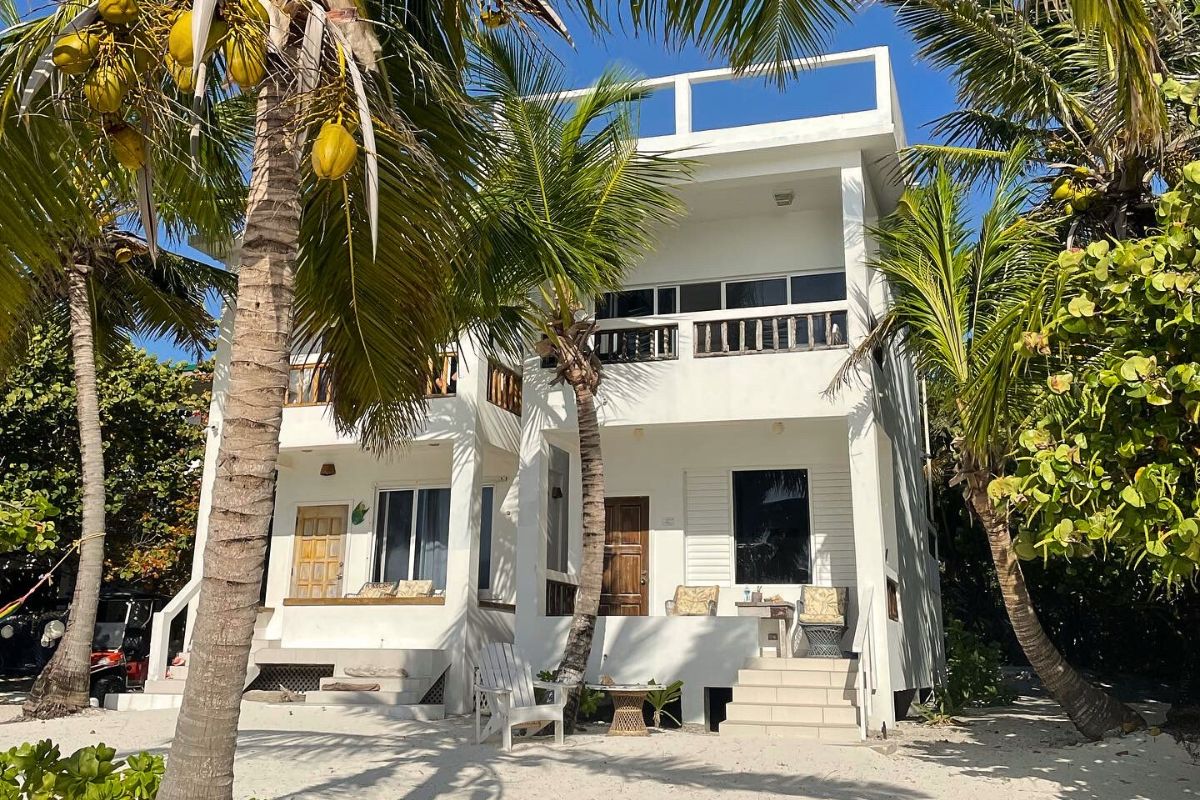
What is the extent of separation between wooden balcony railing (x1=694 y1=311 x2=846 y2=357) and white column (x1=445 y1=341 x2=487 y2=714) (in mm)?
3237

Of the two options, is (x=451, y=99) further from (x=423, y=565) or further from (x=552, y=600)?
(x=423, y=565)

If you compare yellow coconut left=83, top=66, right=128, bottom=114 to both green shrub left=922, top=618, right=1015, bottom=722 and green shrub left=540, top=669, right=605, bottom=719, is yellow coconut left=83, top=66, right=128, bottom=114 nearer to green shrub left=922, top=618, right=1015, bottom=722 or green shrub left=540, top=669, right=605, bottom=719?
green shrub left=540, top=669, right=605, bottom=719

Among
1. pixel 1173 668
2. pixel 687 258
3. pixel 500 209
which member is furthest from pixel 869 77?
pixel 1173 668

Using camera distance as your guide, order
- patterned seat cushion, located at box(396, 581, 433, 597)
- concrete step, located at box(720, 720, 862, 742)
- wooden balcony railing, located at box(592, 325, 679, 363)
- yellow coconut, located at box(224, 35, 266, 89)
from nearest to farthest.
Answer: yellow coconut, located at box(224, 35, 266, 89), concrete step, located at box(720, 720, 862, 742), wooden balcony railing, located at box(592, 325, 679, 363), patterned seat cushion, located at box(396, 581, 433, 597)

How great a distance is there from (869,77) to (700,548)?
23.6 ft

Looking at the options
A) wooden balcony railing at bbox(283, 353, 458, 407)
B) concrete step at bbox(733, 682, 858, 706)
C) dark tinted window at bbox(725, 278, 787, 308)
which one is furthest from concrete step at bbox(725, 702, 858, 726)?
dark tinted window at bbox(725, 278, 787, 308)

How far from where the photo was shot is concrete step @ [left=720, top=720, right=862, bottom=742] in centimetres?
1065

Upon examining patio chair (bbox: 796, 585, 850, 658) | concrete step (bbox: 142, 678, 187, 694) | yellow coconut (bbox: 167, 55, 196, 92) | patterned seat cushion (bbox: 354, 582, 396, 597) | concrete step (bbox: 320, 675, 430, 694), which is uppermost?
yellow coconut (bbox: 167, 55, 196, 92)

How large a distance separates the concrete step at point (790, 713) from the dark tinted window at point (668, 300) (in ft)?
21.5

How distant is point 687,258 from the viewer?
15.8 meters

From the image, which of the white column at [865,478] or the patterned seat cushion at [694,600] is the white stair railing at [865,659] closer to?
the white column at [865,478]

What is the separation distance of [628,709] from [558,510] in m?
4.40

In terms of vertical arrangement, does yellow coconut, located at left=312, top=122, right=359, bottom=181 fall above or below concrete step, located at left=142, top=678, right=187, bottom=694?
above

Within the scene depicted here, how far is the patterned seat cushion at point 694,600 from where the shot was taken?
1430 cm
